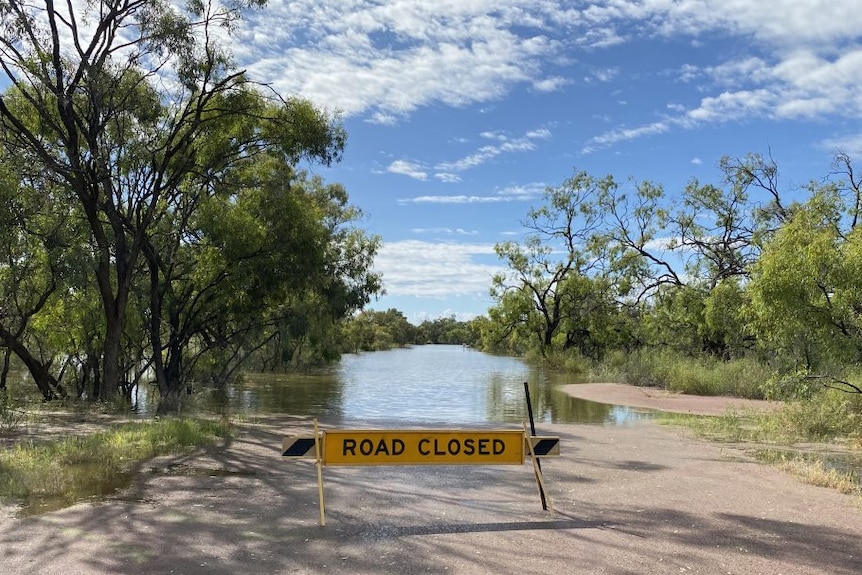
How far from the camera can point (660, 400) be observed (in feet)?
84.8

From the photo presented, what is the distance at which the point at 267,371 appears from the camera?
42.4 meters

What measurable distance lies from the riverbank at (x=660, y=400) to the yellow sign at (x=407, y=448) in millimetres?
16124

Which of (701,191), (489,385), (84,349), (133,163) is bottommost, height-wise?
(489,385)

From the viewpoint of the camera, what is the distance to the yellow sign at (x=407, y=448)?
6855 mm

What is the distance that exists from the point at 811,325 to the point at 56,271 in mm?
17617

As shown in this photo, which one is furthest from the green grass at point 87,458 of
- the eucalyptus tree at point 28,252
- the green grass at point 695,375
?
the green grass at point 695,375

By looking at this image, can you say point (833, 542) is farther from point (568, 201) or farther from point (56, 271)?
point (568, 201)

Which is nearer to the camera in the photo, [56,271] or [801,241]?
[801,241]

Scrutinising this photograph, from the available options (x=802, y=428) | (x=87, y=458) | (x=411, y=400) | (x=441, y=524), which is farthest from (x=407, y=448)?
(x=411, y=400)

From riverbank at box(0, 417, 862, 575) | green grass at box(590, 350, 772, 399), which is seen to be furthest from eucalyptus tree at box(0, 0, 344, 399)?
green grass at box(590, 350, 772, 399)

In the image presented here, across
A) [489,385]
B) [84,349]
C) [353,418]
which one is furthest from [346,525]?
[489,385]

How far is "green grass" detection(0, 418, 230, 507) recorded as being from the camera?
24.4ft

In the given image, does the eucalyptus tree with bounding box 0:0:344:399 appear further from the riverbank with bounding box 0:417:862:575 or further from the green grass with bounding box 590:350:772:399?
the green grass with bounding box 590:350:772:399

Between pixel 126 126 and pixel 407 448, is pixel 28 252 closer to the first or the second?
pixel 126 126
